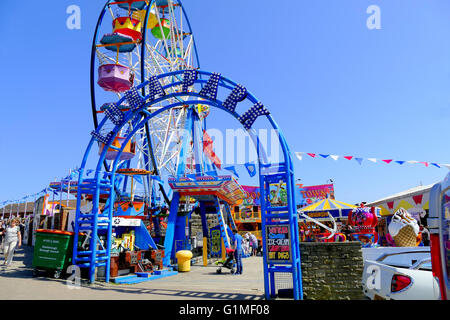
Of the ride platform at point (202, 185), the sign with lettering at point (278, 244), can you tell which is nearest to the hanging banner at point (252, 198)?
the ride platform at point (202, 185)

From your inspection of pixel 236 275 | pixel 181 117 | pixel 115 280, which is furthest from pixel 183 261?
pixel 181 117

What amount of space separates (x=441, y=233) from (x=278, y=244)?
4013mm

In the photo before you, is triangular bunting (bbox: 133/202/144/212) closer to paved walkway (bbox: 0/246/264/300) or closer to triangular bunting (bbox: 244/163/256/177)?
triangular bunting (bbox: 244/163/256/177)

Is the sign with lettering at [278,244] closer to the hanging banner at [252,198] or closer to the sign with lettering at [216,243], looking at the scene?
the sign with lettering at [216,243]

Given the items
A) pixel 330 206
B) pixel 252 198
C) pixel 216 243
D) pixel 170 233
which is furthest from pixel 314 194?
pixel 170 233

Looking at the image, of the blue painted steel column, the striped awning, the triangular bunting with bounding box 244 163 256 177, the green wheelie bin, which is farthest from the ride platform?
the green wheelie bin

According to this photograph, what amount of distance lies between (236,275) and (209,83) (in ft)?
22.6

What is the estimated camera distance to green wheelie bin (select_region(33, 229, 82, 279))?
8844mm

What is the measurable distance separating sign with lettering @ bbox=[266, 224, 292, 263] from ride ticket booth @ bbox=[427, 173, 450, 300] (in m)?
Answer: 3.69

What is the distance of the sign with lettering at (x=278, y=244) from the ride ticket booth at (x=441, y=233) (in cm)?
369

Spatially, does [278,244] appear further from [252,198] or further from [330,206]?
[252,198]
